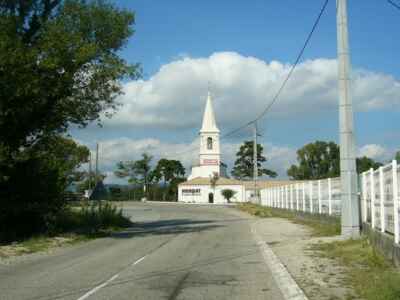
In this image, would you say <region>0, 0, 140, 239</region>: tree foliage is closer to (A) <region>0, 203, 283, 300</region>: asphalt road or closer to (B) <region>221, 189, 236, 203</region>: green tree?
(A) <region>0, 203, 283, 300</region>: asphalt road

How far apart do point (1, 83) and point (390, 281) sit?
15.5 m

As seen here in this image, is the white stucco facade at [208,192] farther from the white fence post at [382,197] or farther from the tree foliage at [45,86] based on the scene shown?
the white fence post at [382,197]

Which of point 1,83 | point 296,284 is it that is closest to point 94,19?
point 1,83

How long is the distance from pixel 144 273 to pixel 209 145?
105367mm

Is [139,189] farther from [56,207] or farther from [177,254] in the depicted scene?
[177,254]

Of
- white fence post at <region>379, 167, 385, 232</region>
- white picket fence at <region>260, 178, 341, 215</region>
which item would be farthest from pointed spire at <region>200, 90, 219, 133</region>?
white fence post at <region>379, 167, 385, 232</region>

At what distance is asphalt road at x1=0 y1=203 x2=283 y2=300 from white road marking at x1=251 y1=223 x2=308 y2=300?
0.56ft

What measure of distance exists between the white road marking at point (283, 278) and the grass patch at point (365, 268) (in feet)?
3.36

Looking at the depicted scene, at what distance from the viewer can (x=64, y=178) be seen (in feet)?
87.9

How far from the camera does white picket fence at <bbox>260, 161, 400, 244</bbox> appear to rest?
1242 cm

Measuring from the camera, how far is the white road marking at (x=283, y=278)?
33.3ft

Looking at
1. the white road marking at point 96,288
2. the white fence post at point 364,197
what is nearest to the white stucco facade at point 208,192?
the white fence post at point 364,197

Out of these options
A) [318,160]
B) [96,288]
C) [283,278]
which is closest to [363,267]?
[283,278]

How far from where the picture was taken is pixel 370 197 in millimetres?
17328
